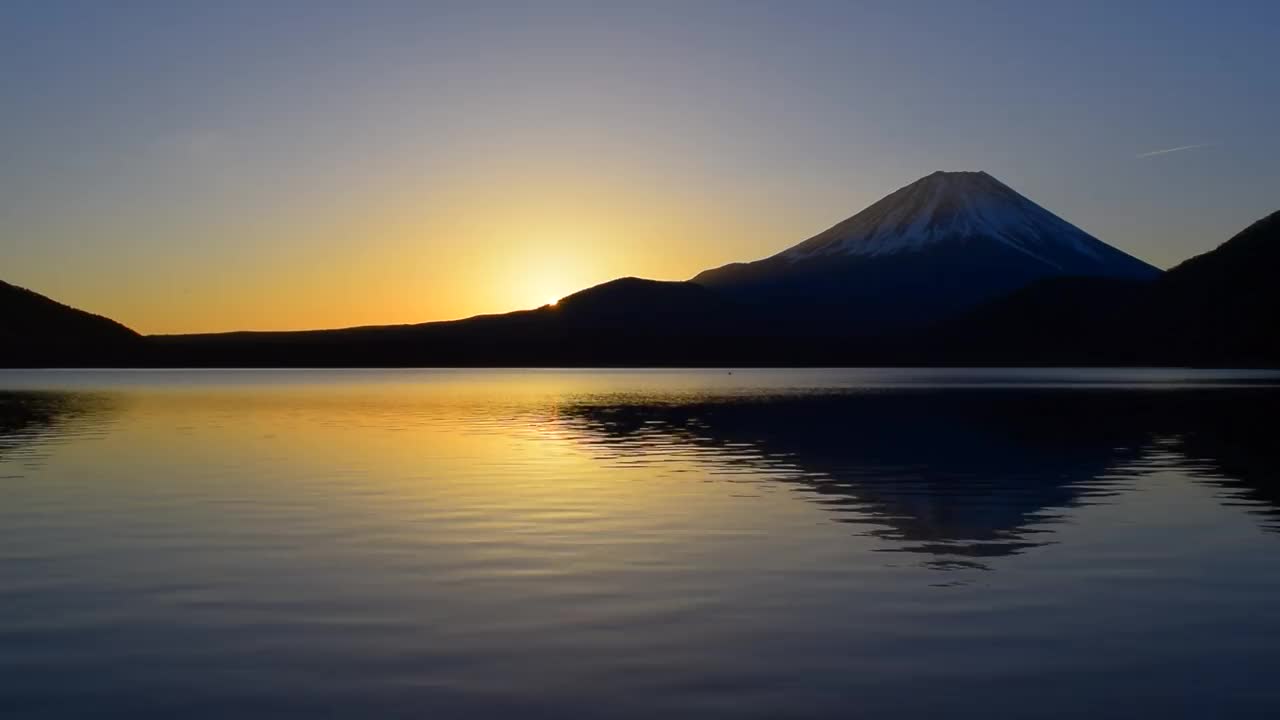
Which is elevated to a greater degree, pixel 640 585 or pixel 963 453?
pixel 963 453

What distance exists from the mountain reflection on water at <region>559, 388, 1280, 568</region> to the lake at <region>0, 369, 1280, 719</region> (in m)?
0.28

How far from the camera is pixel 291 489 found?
36.1 meters

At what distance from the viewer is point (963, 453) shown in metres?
49.5

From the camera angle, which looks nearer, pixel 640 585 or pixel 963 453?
pixel 640 585

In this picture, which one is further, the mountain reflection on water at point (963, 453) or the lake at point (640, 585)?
the mountain reflection on water at point (963, 453)

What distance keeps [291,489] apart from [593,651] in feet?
71.7

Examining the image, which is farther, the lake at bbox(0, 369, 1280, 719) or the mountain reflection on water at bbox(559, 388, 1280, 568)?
the mountain reflection on water at bbox(559, 388, 1280, 568)

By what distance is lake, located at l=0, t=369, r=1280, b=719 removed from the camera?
560 inches

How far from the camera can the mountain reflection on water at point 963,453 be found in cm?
2975

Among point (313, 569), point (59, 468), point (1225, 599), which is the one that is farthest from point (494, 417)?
point (1225, 599)

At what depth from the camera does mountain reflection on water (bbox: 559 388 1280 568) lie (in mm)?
29750

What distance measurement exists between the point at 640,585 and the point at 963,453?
30948 mm

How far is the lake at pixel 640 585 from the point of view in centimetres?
1423

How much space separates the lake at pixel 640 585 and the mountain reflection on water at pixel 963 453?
0.28 metres
